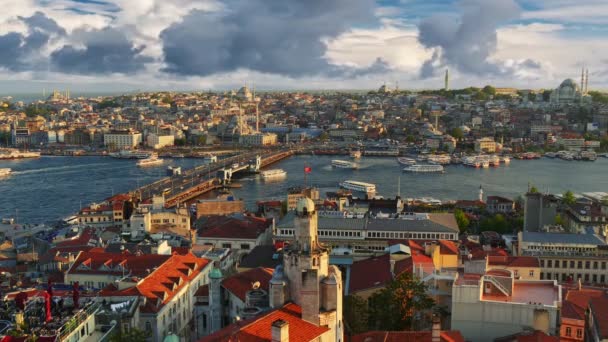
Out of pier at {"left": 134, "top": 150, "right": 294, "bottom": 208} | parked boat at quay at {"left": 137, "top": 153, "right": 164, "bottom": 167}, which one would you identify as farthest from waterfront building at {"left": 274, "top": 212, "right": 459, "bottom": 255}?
parked boat at quay at {"left": 137, "top": 153, "right": 164, "bottom": 167}

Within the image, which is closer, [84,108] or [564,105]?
[564,105]

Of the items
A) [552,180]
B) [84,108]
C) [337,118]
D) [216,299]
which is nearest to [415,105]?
[337,118]

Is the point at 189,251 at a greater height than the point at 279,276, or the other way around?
the point at 279,276

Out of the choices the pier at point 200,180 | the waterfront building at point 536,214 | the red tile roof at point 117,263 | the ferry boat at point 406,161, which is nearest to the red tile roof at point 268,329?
the red tile roof at point 117,263

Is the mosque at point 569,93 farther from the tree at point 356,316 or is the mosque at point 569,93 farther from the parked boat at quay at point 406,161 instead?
the tree at point 356,316

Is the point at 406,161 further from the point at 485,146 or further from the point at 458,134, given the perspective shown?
the point at 458,134

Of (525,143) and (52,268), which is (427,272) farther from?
(525,143)

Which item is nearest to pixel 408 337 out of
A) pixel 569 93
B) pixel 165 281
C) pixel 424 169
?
pixel 165 281
